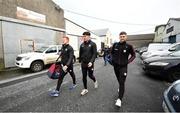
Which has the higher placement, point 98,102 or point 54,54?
point 54,54

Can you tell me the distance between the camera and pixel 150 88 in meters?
5.08

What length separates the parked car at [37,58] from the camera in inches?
332

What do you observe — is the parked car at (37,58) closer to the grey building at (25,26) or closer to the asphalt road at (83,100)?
the grey building at (25,26)

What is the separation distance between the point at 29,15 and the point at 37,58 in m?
4.72

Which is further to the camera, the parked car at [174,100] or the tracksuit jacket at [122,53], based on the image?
the tracksuit jacket at [122,53]

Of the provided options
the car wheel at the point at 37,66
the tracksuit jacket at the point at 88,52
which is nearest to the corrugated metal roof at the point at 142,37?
the car wheel at the point at 37,66

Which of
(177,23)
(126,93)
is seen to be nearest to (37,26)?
(126,93)

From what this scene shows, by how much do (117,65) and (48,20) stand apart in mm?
11698

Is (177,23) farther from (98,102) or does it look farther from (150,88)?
(98,102)

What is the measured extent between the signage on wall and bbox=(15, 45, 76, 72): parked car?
3451 mm

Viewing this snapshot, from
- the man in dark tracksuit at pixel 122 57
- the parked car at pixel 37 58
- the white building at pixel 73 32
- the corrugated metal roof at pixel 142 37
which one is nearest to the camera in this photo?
the man in dark tracksuit at pixel 122 57

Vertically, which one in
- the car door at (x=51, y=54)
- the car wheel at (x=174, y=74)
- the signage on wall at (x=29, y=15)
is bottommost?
the car wheel at (x=174, y=74)

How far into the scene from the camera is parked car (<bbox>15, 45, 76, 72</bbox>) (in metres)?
8.45

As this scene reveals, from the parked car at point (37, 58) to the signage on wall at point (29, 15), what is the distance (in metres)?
3.45
